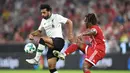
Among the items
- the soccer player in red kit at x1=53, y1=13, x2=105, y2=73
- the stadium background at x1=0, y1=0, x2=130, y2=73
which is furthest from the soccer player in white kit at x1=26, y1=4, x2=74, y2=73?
the stadium background at x1=0, y1=0, x2=130, y2=73

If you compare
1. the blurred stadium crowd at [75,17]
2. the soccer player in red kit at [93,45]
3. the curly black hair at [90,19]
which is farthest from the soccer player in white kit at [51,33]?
the blurred stadium crowd at [75,17]

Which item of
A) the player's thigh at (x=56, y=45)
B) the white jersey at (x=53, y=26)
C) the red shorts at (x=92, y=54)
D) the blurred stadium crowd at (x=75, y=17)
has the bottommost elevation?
the red shorts at (x=92, y=54)

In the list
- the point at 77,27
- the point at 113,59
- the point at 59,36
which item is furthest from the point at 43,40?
the point at 77,27

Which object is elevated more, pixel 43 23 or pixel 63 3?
pixel 63 3

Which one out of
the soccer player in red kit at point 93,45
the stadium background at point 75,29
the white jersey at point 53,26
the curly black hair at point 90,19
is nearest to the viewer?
the soccer player in red kit at point 93,45

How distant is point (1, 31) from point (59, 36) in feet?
43.6

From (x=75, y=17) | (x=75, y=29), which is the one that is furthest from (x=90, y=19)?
(x=75, y=17)

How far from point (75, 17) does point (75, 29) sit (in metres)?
0.83

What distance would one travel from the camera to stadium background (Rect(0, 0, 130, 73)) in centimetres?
2303

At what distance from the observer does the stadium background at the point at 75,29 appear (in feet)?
75.6

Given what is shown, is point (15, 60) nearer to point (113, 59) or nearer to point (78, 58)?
point (78, 58)

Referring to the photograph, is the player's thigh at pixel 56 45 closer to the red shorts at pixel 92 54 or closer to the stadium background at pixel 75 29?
the red shorts at pixel 92 54

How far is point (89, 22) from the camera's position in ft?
48.5

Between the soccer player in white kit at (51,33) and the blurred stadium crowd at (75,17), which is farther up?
the blurred stadium crowd at (75,17)
